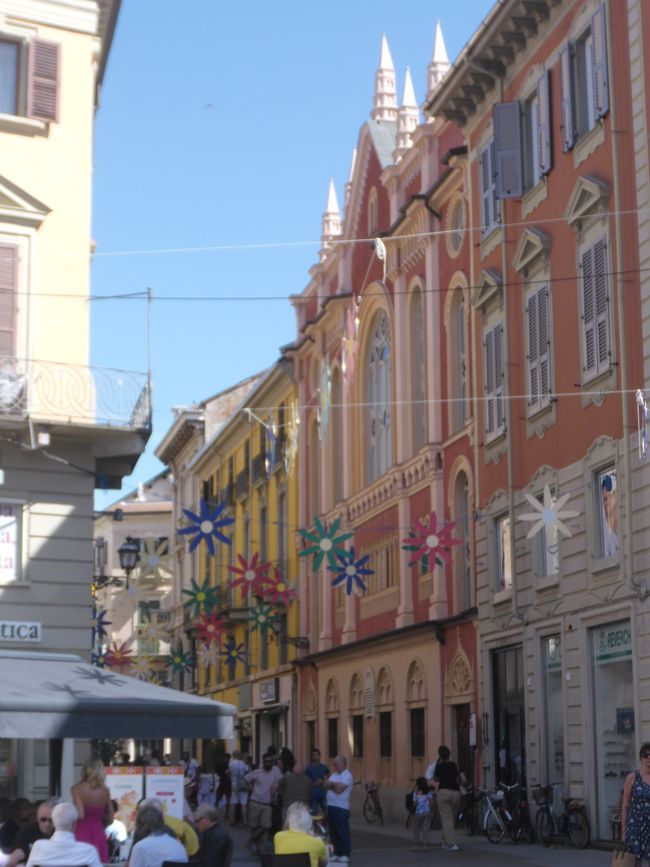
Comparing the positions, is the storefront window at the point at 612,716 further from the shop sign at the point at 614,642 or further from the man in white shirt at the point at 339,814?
the man in white shirt at the point at 339,814

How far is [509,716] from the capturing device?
2961 centimetres

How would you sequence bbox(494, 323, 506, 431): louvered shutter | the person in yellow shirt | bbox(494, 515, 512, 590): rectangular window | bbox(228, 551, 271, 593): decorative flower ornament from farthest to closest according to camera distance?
1. bbox(228, 551, 271, 593): decorative flower ornament
2. bbox(494, 323, 506, 431): louvered shutter
3. bbox(494, 515, 512, 590): rectangular window
4. the person in yellow shirt

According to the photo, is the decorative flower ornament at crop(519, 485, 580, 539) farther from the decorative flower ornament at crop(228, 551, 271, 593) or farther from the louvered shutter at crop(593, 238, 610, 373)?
the decorative flower ornament at crop(228, 551, 271, 593)

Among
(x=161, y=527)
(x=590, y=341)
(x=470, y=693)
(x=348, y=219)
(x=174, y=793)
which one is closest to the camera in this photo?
(x=174, y=793)

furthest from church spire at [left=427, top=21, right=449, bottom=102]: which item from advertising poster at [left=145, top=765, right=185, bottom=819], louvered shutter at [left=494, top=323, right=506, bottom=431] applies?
advertising poster at [left=145, top=765, right=185, bottom=819]

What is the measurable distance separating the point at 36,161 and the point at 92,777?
1115 centimetres

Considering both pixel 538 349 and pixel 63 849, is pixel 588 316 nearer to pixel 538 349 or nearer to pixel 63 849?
pixel 538 349

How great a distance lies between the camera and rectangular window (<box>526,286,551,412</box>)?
27.7 m

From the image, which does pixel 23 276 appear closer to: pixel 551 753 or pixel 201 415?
pixel 551 753

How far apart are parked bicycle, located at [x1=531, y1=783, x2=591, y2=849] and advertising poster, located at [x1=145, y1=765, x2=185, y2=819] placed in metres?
9.02

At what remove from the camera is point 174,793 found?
18.0 m

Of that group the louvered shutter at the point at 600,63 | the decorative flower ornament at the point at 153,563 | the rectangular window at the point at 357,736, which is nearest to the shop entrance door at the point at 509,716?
the decorative flower ornament at the point at 153,563

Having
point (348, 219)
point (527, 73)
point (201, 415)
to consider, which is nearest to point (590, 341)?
point (527, 73)

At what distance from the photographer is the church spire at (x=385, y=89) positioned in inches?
1688
